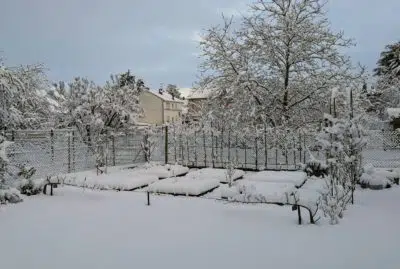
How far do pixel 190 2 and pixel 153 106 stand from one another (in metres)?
34.1

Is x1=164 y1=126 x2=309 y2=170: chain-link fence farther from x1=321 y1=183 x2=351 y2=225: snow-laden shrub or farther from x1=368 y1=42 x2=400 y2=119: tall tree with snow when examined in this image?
x1=368 y1=42 x2=400 y2=119: tall tree with snow

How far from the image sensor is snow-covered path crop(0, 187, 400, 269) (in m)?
4.02

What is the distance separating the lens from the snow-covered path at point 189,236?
402 centimetres

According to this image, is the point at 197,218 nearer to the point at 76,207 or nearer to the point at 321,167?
the point at 76,207

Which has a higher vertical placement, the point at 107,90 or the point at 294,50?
the point at 294,50

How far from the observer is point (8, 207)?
22.1 ft

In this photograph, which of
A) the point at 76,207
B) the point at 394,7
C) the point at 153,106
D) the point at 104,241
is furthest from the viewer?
the point at 153,106

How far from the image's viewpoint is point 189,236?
4922mm

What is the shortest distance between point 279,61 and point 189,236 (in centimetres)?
1169

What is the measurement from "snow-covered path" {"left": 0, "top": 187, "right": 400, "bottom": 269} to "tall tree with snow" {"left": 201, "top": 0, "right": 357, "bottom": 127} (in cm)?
851

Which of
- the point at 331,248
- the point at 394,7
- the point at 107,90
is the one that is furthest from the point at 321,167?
the point at 107,90

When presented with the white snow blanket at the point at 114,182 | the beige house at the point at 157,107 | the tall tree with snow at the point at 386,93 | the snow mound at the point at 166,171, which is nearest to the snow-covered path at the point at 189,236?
the white snow blanket at the point at 114,182

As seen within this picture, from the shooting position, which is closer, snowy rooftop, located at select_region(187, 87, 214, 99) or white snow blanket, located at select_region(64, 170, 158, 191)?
white snow blanket, located at select_region(64, 170, 158, 191)

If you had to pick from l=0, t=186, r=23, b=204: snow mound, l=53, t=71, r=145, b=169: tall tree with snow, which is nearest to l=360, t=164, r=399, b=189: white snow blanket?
l=0, t=186, r=23, b=204: snow mound
